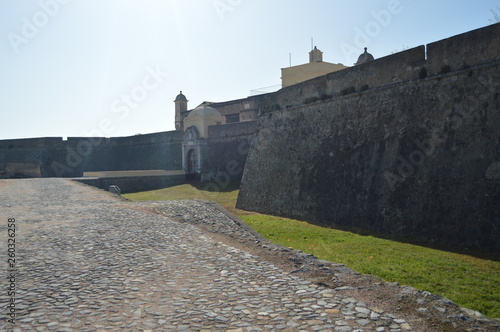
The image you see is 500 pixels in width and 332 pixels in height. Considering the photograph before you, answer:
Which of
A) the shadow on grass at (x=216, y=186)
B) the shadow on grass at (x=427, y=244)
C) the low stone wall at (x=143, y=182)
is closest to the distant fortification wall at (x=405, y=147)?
the shadow on grass at (x=427, y=244)

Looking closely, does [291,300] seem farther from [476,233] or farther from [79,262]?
[476,233]

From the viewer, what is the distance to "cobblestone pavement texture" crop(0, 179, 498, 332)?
10.9 feet

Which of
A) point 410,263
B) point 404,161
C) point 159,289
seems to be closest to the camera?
point 159,289

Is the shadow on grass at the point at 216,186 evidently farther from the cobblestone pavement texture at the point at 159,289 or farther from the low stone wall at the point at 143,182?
the cobblestone pavement texture at the point at 159,289

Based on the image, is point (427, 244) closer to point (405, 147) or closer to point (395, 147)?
point (405, 147)

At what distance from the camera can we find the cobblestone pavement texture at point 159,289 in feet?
10.9

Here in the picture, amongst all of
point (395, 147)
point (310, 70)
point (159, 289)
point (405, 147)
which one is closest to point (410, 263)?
point (405, 147)

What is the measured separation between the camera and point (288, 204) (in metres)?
13.5

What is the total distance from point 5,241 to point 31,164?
23.5 metres

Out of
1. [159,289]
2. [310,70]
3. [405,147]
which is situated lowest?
[159,289]

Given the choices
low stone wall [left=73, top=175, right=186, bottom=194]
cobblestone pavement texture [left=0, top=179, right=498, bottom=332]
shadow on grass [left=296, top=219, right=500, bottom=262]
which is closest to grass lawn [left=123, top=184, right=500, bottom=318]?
shadow on grass [left=296, top=219, right=500, bottom=262]

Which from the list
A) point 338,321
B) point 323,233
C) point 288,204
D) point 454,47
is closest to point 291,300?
point 338,321

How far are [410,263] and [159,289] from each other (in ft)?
14.0

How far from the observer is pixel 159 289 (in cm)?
412
